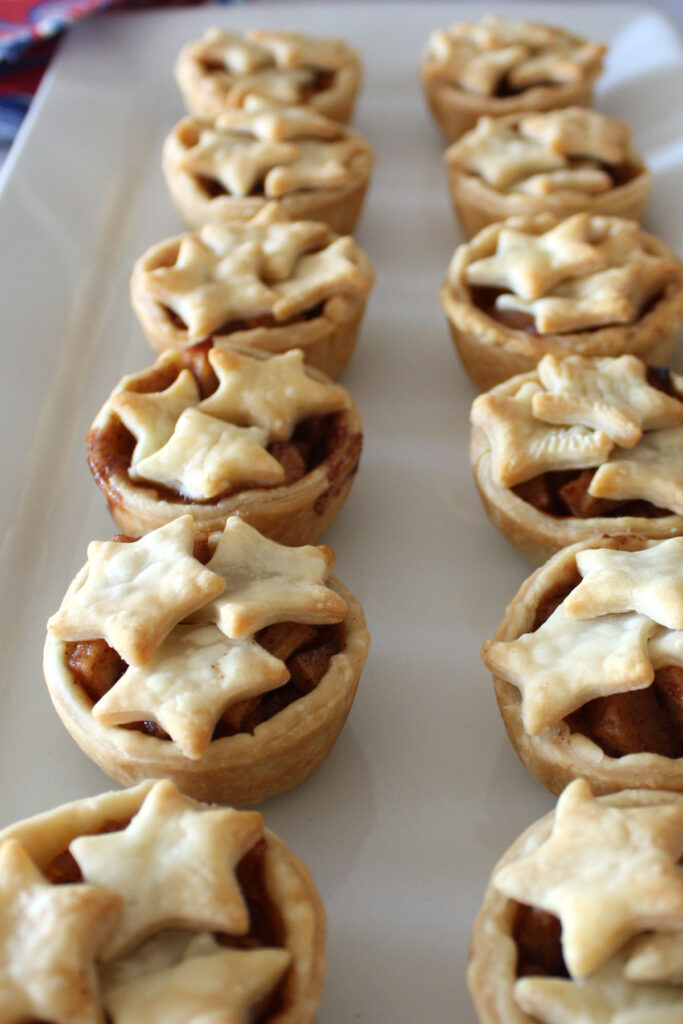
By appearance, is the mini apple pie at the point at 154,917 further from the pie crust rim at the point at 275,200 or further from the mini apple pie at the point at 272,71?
the mini apple pie at the point at 272,71

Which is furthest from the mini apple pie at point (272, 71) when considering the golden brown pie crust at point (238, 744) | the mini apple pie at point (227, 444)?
the golden brown pie crust at point (238, 744)

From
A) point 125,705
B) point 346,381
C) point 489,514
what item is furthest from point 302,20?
point 125,705

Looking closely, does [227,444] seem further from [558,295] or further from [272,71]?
[272,71]

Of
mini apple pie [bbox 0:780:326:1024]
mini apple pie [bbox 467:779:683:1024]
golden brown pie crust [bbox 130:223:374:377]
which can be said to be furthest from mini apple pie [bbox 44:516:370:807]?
golden brown pie crust [bbox 130:223:374:377]

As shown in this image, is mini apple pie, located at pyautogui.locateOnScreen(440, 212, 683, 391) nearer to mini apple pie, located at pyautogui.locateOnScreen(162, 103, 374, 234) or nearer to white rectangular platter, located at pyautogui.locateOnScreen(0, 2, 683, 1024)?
white rectangular platter, located at pyautogui.locateOnScreen(0, 2, 683, 1024)

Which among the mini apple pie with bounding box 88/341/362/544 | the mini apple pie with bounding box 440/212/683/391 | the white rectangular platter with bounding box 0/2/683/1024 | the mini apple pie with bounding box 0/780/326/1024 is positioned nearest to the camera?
the mini apple pie with bounding box 0/780/326/1024

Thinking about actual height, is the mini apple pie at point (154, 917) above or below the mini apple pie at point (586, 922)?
above
